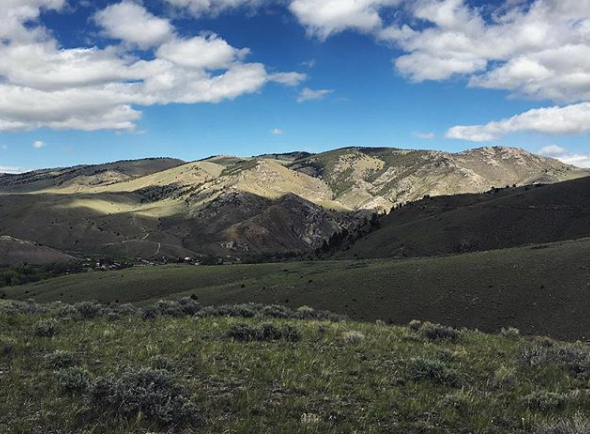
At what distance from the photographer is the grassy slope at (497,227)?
3787 inches

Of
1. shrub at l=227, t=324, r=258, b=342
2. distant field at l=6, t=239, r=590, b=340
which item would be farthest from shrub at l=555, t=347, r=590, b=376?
distant field at l=6, t=239, r=590, b=340

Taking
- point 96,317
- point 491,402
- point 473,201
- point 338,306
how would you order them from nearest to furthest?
point 491,402 → point 96,317 → point 338,306 → point 473,201

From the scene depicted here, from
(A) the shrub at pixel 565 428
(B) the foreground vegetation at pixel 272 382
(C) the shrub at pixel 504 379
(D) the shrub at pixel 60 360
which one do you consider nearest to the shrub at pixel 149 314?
(B) the foreground vegetation at pixel 272 382

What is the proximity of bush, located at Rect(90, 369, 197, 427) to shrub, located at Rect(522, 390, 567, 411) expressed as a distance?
7021 mm

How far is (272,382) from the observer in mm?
10594

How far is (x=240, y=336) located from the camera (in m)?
15.7

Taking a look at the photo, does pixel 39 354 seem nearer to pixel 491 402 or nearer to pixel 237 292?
pixel 491 402

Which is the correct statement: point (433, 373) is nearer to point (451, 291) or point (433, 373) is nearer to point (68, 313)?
point (68, 313)

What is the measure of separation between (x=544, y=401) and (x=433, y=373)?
8.42 ft

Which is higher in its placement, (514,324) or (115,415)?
(115,415)

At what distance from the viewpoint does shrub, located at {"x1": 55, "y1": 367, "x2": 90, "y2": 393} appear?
9.49 meters

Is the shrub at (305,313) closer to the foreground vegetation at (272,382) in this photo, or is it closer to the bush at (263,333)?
the foreground vegetation at (272,382)

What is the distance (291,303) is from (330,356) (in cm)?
3887

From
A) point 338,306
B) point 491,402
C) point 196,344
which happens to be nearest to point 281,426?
point 491,402
